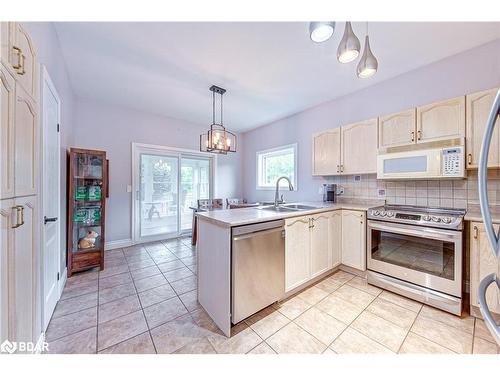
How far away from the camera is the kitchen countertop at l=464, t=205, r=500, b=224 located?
1.61 m

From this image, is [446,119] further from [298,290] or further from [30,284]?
[30,284]

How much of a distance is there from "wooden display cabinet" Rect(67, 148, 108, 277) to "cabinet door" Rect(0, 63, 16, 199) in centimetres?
175

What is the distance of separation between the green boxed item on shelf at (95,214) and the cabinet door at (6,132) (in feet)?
6.50

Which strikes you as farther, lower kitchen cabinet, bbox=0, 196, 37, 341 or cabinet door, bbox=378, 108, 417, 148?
cabinet door, bbox=378, 108, 417, 148

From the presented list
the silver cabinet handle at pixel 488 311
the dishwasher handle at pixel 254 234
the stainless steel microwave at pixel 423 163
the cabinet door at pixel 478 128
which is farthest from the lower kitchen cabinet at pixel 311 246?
the cabinet door at pixel 478 128

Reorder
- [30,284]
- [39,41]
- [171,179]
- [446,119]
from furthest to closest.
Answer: [171,179] < [446,119] < [39,41] < [30,284]

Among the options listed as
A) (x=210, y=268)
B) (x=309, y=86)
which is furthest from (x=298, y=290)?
(x=309, y=86)

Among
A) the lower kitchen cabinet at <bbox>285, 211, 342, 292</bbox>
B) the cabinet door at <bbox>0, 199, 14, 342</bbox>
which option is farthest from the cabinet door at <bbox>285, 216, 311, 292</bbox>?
the cabinet door at <bbox>0, 199, 14, 342</bbox>

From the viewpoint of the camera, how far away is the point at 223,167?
16.0ft

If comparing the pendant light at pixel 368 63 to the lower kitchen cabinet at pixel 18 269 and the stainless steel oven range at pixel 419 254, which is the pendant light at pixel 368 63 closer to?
the stainless steel oven range at pixel 419 254

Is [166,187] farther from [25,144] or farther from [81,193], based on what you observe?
[25,144]

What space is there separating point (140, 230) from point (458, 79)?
5.17m

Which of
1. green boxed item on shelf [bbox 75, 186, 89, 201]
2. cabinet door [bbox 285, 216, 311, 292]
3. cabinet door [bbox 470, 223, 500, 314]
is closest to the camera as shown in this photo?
cabinet door [bbox 470, 223, 500, 314]

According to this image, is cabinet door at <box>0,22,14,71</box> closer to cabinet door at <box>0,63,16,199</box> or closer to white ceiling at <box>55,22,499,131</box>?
cabinet door at <box>0,63,16,199</box>
